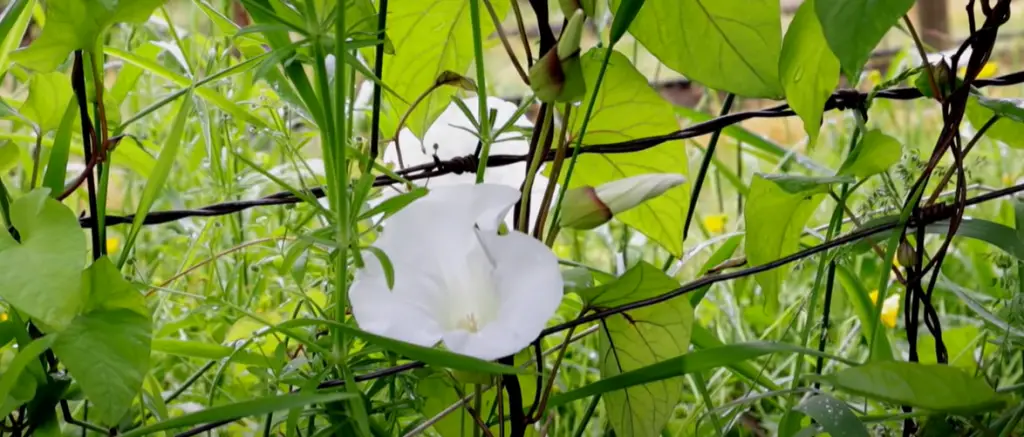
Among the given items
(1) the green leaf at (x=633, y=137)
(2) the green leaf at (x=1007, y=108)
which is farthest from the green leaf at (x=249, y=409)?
(2) the green leaf at (x=1007, y=108)

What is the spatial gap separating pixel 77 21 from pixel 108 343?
0.16m

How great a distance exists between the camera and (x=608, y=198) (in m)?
0.44

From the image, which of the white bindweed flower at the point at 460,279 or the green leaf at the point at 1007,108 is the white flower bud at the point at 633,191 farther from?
the green leaf at the point at 1007,108

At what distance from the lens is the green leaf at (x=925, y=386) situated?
1.39ft

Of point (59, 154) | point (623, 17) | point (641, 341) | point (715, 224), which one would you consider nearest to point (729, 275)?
point (641, 341)

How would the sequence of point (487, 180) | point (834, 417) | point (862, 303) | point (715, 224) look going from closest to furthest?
1. point (834, 417)
2. point (487, 180)
3. point (862, 303)
4. point (715, 224)

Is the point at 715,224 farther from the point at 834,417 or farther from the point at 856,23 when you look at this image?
the point at 856,23

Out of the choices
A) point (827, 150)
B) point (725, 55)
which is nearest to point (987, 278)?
point (827, 150)

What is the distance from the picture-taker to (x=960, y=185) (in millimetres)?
529

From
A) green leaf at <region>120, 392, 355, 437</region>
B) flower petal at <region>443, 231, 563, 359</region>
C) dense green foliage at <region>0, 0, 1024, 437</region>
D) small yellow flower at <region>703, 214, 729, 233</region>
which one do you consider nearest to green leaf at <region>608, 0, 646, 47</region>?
dense green foliage at <region>0, 0, 1024, 437</region>

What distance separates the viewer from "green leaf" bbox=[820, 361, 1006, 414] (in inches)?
16.6

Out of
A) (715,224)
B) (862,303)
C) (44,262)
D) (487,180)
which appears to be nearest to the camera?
(44,262)

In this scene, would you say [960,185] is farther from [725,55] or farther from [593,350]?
[593,350]

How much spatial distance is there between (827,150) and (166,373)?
50.2 inches
